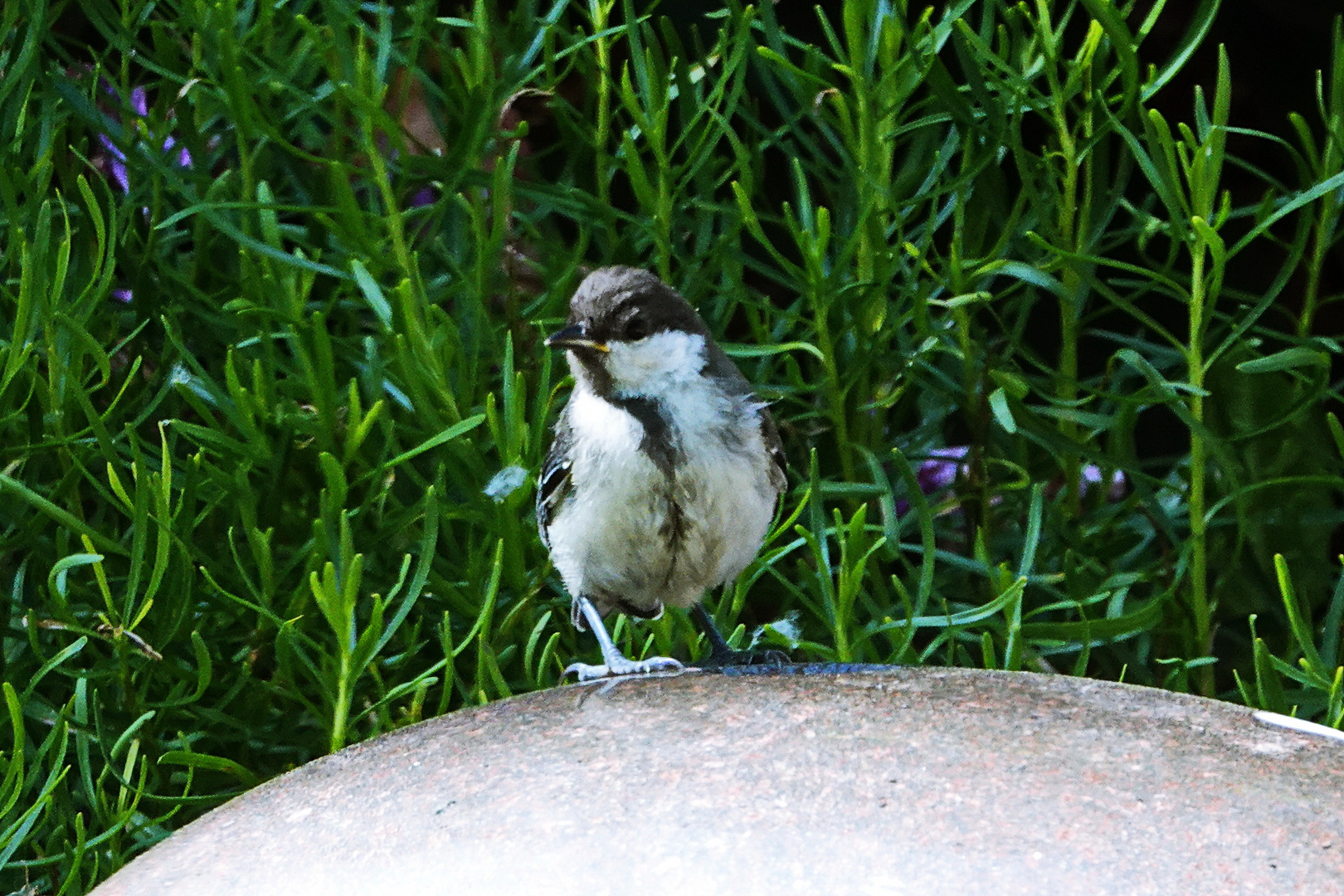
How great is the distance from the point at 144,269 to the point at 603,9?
32.6 inches

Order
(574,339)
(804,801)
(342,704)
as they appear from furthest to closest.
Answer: (574,339) < (342,704) < (804,801)

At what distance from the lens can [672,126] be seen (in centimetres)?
386

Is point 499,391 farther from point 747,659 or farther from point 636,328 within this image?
point 747,659

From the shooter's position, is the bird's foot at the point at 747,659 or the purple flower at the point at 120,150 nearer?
the bird's foot at the point at 747,659

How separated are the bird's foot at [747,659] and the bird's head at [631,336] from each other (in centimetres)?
40

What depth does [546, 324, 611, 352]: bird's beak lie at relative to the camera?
227 centimetres

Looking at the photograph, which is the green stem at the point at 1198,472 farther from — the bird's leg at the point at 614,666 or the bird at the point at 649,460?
the bird's leg at the point at 614,666

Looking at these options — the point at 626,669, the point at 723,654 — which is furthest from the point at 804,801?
the point at 723,654

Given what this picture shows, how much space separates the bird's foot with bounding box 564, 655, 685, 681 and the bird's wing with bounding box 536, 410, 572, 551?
0.21 m

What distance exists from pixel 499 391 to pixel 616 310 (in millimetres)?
536

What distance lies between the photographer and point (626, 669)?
2.29 m

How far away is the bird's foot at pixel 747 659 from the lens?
93.7 inches

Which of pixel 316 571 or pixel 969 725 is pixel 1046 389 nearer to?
pixel 969 725

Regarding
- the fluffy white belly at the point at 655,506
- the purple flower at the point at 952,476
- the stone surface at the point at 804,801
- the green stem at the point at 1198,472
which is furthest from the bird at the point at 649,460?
the green stem at the point at 1198,472
